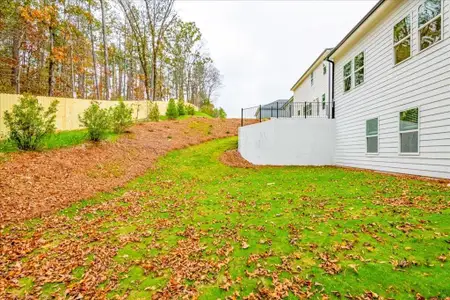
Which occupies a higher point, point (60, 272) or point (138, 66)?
point (138, 66)

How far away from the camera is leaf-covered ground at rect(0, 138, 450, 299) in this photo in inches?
102

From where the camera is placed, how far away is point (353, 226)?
3.76 meters

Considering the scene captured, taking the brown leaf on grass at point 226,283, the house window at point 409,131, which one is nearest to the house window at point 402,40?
the house window at point 409,131

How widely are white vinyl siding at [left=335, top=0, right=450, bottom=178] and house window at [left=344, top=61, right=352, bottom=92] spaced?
0.24 metres

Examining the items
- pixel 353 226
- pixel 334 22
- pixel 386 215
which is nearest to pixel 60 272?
pixel 353 226

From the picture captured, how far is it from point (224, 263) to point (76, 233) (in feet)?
9.04

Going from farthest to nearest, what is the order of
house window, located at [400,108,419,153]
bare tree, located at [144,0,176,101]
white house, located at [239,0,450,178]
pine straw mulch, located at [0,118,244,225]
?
bare tree, located at [144,0,176,101]
house window, located at [400,108,419,153]
white house, located at [239,0,450,178]
pine straw mulch, located at [0,118,244,225]

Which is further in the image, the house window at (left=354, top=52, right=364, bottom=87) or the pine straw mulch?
the house window at (left=354, top=52, right=364, bottom=87)

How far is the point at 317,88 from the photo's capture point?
50.2 ft

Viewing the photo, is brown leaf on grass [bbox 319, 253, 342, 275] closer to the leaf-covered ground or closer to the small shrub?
the leaf-covered ground

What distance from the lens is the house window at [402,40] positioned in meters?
6.80

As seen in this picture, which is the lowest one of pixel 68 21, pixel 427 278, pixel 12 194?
pixel 427 278

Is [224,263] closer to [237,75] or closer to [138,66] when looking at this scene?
[138,66]

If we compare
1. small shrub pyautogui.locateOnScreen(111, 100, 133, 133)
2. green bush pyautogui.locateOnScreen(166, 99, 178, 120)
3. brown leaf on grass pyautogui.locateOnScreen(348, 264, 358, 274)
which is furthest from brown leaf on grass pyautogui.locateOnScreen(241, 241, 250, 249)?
green bush pyautogui.locateOnScreen(166, 99, 178, 120)
